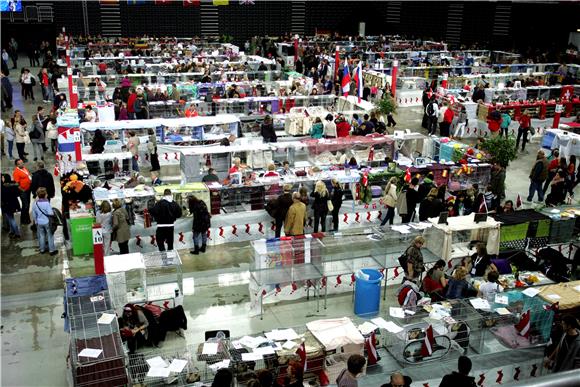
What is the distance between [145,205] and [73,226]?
1.44 meters

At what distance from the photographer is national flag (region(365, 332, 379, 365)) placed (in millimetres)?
7859

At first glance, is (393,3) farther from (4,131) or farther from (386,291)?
(386,291)

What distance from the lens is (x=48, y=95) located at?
24.8 meters

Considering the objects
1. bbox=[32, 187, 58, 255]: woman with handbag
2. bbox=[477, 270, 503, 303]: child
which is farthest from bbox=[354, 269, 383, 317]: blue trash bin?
bbox=[32, 187, 58, 255]: woman with handbag

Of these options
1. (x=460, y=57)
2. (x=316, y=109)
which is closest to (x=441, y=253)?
(x=316, y=109)

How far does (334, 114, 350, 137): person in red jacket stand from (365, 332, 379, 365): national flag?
10.7 m

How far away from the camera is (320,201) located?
12.6 meters

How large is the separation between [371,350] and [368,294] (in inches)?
87.7

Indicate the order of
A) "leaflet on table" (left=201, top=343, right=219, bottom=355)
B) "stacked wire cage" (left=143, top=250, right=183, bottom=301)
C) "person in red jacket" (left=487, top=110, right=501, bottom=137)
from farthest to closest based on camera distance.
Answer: "person in red jacket" (left=487, top=110, right=501, bottom=137) < "stacked wire cage" (left=143, top=250, right=183, bottom=301) < "leaflet on table" (left=201, top=343, right=219, bottom=355)

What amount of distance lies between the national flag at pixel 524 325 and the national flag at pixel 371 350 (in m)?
2.16

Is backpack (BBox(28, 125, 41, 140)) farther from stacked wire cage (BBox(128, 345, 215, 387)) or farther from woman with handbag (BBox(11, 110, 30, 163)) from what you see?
stacked wire cage (BBox(128, 345, 215, 387))

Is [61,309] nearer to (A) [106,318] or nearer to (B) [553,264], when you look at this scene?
(A) [106,318]

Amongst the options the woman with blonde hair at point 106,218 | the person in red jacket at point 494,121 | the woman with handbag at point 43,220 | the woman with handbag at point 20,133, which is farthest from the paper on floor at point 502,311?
the woman with handbag at point 20,133

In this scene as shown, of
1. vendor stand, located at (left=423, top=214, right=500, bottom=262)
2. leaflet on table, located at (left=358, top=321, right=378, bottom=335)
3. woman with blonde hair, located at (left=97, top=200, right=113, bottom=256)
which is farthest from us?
woman with blonde hair, located at (left=97, top=200, right=113, bottom=256)
